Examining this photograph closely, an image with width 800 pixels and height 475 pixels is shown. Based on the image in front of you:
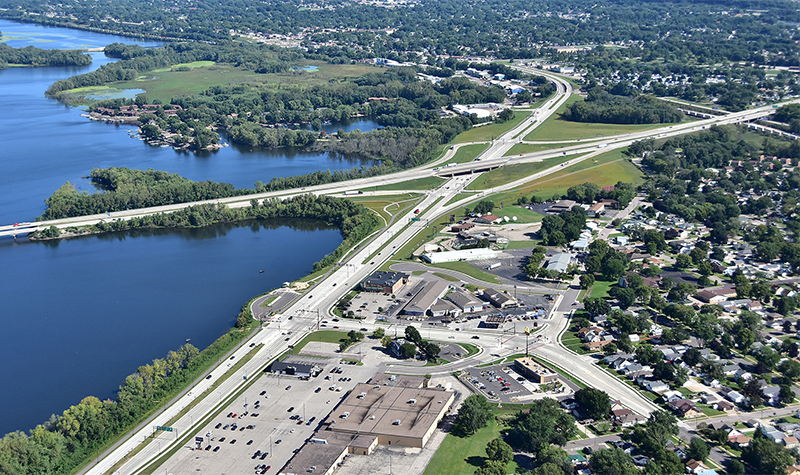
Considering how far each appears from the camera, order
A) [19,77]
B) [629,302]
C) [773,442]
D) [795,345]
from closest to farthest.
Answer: [773,442], [795,345], [629,302], [19,77]

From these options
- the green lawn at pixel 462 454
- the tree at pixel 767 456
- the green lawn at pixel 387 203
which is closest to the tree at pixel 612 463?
the green lawn at pixel 462 454

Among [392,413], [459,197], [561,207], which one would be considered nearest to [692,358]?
[392,413]

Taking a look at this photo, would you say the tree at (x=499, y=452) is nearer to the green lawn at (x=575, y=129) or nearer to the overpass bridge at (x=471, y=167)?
the overpass bridge at (x=471, y=167)

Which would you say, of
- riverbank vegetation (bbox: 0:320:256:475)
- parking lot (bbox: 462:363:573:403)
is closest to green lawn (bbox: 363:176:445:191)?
riverbank vegetation (bbox: 0:320:256:475)

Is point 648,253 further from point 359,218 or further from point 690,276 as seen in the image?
point 359,218

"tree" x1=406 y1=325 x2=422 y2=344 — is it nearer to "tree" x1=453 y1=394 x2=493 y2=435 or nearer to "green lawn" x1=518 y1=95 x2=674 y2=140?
"tree" x1=453 y1=394 x2=493 y2=435

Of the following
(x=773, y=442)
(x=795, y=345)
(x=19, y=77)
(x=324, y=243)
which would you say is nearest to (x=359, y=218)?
(x=324, y=243)
